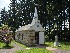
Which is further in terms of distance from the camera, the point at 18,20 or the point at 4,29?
the point at 18,20

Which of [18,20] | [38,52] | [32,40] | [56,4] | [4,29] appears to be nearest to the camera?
[38,52]

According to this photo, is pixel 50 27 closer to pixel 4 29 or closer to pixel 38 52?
pixel 4 29

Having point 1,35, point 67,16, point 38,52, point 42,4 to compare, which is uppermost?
point 42,4

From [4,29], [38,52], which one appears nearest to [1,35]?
[4,29]

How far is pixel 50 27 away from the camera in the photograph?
239 ft

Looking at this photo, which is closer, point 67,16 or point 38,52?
point 38,52

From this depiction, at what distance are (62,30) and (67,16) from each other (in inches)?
200

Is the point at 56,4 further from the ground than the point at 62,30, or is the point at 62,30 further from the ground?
the point at 56,4

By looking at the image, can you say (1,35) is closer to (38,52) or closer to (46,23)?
(38,52)

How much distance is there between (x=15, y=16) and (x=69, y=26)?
2476cm

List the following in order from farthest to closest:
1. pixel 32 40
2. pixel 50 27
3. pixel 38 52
→ pixel 50 27 → pixel 32 40 → pixel 38 52

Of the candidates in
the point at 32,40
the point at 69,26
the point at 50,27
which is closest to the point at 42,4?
the point at 50,27

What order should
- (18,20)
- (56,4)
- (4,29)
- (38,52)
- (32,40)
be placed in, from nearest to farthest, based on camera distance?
(38,52) → (4,29) → (32,40) → (56,4) → (18,20)

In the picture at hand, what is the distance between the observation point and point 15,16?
271 ft
